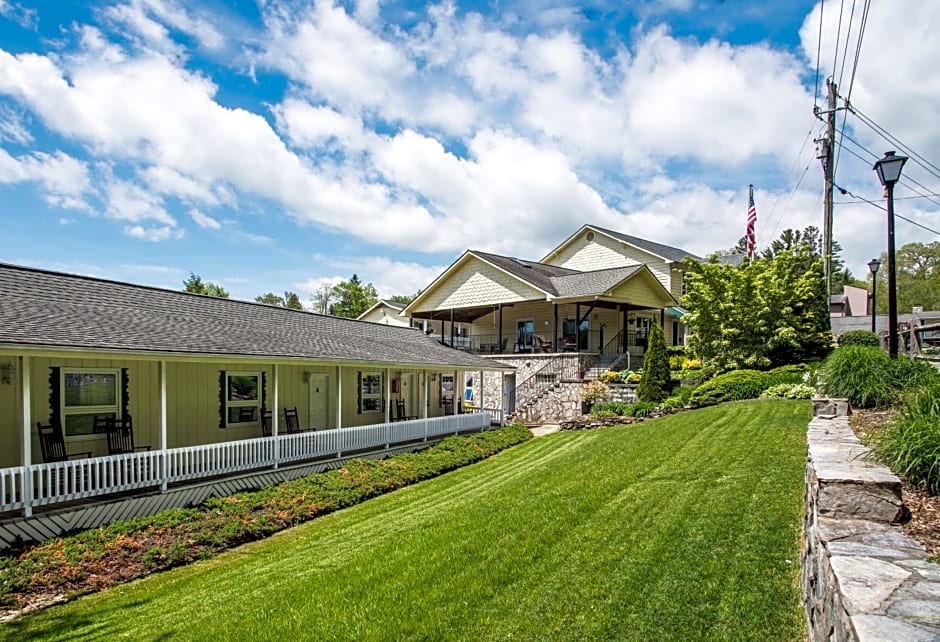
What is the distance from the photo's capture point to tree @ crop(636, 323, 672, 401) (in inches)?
747

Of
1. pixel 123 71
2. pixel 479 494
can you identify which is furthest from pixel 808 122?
pixel 123 71

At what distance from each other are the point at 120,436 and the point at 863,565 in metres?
11.9

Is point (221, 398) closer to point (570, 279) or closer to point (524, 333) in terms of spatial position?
point (524, 333)

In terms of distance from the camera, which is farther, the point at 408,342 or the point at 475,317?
the point at 475,317

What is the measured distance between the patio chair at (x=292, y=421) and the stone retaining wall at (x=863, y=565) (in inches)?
479

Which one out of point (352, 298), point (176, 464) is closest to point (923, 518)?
point (176, 464)

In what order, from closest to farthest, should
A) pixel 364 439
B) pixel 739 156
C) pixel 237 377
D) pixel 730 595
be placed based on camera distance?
pixel 730 595, pixel 237 377, pixel 364 439, pixel 739 156

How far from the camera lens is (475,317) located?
31781 millimetres

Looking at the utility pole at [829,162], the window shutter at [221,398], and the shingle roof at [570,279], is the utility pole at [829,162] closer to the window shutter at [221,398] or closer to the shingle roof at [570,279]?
the shingle roof at [570,279]

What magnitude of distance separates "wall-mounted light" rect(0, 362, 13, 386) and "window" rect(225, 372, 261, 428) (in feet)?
13.4

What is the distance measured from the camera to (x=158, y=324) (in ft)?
36.6

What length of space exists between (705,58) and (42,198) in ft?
72.2

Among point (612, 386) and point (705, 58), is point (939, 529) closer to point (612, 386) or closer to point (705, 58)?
point (705, 58)

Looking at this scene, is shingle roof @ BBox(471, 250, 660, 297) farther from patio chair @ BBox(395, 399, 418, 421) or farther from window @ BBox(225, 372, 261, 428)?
window @ BBox(225, 372, 261, 428)
